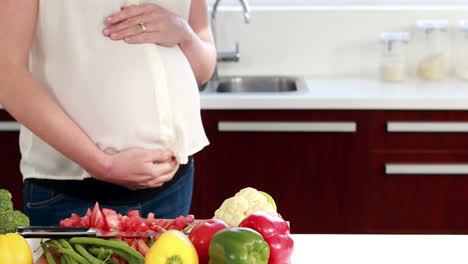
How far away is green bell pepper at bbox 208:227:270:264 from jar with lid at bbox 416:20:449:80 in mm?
2181

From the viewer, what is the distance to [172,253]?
1.13m

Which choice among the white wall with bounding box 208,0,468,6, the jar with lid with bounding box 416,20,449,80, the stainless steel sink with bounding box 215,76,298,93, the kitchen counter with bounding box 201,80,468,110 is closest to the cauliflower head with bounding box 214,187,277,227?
the kitchen counter with bounding box 201,80,468,110

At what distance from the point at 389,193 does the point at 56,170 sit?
1453 millimetres

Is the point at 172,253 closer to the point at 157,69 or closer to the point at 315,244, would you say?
the point at 315,244

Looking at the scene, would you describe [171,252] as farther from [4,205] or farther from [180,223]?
[4,205]

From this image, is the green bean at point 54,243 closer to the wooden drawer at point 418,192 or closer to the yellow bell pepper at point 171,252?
the yellow bell pepper at point 171,252

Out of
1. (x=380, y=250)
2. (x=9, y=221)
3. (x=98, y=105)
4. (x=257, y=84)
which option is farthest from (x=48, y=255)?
(x=257, y=84)

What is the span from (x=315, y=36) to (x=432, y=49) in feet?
1.62

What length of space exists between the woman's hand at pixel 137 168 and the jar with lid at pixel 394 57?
170 centimetres

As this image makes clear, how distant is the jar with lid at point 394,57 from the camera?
3113 mm

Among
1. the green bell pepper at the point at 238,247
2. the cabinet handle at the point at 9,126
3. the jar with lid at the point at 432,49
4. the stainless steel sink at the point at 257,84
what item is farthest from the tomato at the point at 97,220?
the jar with lid at the point at 432,49

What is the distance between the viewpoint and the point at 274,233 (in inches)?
47.3

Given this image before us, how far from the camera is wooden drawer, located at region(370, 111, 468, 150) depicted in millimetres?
2693

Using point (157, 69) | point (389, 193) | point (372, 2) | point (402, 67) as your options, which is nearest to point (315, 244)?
point (157, 69)
